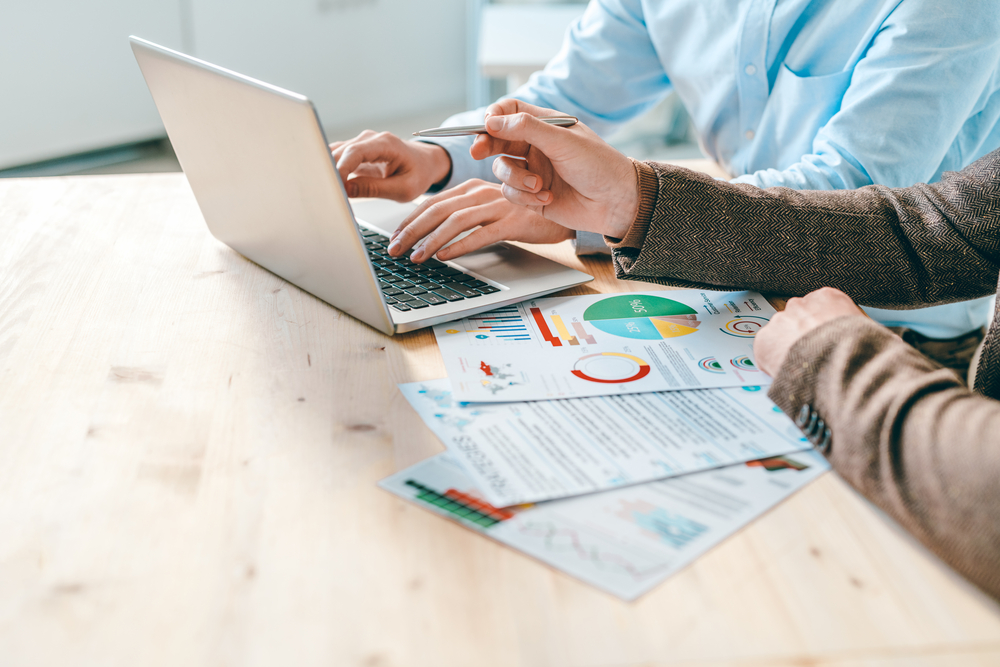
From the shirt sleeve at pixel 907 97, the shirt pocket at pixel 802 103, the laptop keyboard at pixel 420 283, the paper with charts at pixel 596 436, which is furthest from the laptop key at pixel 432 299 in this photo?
the shirt pocket at pixel 802 103

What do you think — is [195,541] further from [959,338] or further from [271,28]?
[271,28]

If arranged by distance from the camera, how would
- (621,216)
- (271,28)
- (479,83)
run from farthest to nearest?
(271,28)
(479,83)
(621,216)

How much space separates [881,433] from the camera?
475mm

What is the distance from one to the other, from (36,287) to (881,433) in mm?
764

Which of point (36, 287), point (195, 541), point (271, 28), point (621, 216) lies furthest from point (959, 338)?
point (271, 28)

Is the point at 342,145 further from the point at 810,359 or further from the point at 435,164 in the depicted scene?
the point at 810,359

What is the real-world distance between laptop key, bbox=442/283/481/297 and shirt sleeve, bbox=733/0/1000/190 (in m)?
0.39

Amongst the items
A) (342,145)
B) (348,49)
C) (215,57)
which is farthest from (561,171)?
(348,49)

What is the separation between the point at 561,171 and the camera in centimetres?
70

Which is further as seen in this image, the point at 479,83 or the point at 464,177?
the point at 479,83

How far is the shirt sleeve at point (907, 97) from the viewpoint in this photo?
0.88 metres

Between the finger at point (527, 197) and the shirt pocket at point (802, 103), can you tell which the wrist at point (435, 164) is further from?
the shirt pocket at point (802, 103)

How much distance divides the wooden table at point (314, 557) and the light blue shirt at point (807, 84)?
54cm

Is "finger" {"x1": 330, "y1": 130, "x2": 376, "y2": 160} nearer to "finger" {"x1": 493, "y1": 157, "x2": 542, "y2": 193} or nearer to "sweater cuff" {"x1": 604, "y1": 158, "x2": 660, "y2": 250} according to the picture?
"finger" {"x1": 493, "y1": 157, "x2": 542, "y2": 193}
